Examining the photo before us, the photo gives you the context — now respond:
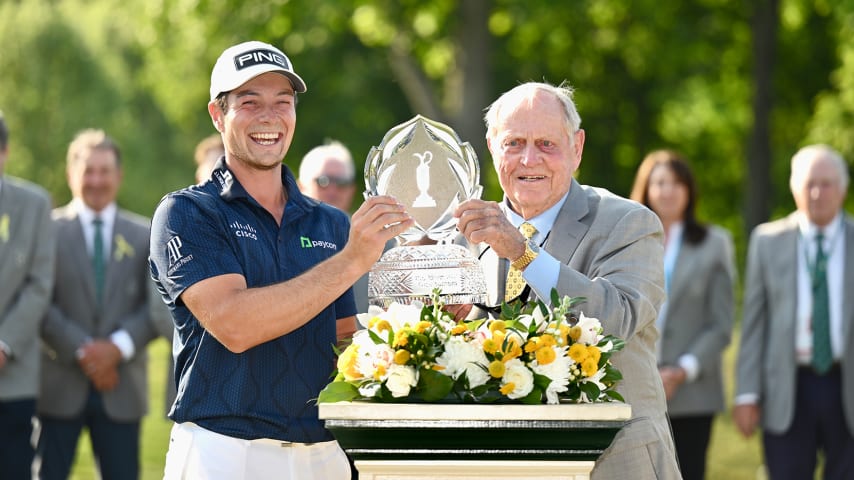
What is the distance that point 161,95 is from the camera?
26.6 metres

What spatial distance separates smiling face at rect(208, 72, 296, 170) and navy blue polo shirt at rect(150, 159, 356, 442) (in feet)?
0.32

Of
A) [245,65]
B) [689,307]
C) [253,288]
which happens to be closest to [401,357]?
[253,288]

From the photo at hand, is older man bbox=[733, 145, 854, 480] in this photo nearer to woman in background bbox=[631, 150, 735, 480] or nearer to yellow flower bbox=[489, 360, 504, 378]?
woman in background bbox=[631, 150, 735, 480]

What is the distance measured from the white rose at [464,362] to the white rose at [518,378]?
0.06 m

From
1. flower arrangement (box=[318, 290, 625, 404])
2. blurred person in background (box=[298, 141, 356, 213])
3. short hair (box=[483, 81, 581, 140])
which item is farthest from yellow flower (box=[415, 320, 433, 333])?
blurred person in background (box=[298, 141, 356, 213])

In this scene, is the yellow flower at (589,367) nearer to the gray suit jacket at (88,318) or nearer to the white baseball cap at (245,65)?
the white baseball cap at (245,65)

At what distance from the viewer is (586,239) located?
4.38 meters

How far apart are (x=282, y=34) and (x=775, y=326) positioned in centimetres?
1263

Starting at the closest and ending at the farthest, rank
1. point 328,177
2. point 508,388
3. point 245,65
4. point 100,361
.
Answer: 1. point 508,388
2. point 245,65
3. point 328,177
4. point 100,361

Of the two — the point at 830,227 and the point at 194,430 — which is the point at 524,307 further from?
the point at 830,227

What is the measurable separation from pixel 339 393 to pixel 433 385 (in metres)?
0.27

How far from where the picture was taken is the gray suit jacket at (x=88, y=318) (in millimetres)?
8445

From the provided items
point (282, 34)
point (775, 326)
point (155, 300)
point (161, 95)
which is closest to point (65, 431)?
point (155, 300)

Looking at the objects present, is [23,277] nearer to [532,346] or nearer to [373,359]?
[373,359]
